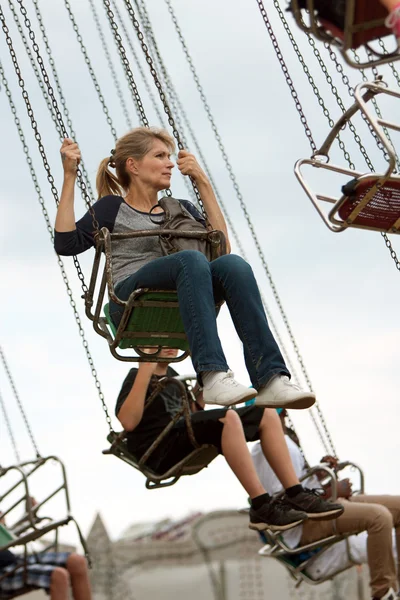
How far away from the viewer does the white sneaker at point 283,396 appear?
5180 mm

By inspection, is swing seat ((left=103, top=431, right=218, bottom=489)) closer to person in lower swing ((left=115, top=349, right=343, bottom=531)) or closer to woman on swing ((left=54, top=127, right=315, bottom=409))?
person in lower swing ((left=115, top=349, right=343, bottom=531))

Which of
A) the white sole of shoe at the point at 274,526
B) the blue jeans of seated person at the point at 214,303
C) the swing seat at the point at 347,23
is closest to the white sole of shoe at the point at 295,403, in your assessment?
the blue jeans of seated person at the point at 214,303

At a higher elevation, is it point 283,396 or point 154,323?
point 154,323

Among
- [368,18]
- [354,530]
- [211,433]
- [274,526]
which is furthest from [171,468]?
[368,18]

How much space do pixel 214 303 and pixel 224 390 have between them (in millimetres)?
484

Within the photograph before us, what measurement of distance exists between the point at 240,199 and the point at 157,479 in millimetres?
3150

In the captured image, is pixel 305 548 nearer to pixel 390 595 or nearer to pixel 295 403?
pixel 390 595

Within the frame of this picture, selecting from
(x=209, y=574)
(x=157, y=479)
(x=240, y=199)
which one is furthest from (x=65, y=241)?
(x=209, y=574)

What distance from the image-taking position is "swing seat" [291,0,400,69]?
4.25m

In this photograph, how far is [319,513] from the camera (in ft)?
20.3

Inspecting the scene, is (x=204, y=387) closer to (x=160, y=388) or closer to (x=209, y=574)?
(x=160, y=388)

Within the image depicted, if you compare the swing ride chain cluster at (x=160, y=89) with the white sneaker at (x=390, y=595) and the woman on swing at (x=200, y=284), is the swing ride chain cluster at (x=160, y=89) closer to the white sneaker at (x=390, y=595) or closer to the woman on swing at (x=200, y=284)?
the woman on swing at (x=200, y=284)

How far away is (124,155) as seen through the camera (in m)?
6.23

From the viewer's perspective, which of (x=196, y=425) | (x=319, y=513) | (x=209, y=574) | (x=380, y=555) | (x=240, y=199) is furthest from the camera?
(x=209, y=574)
